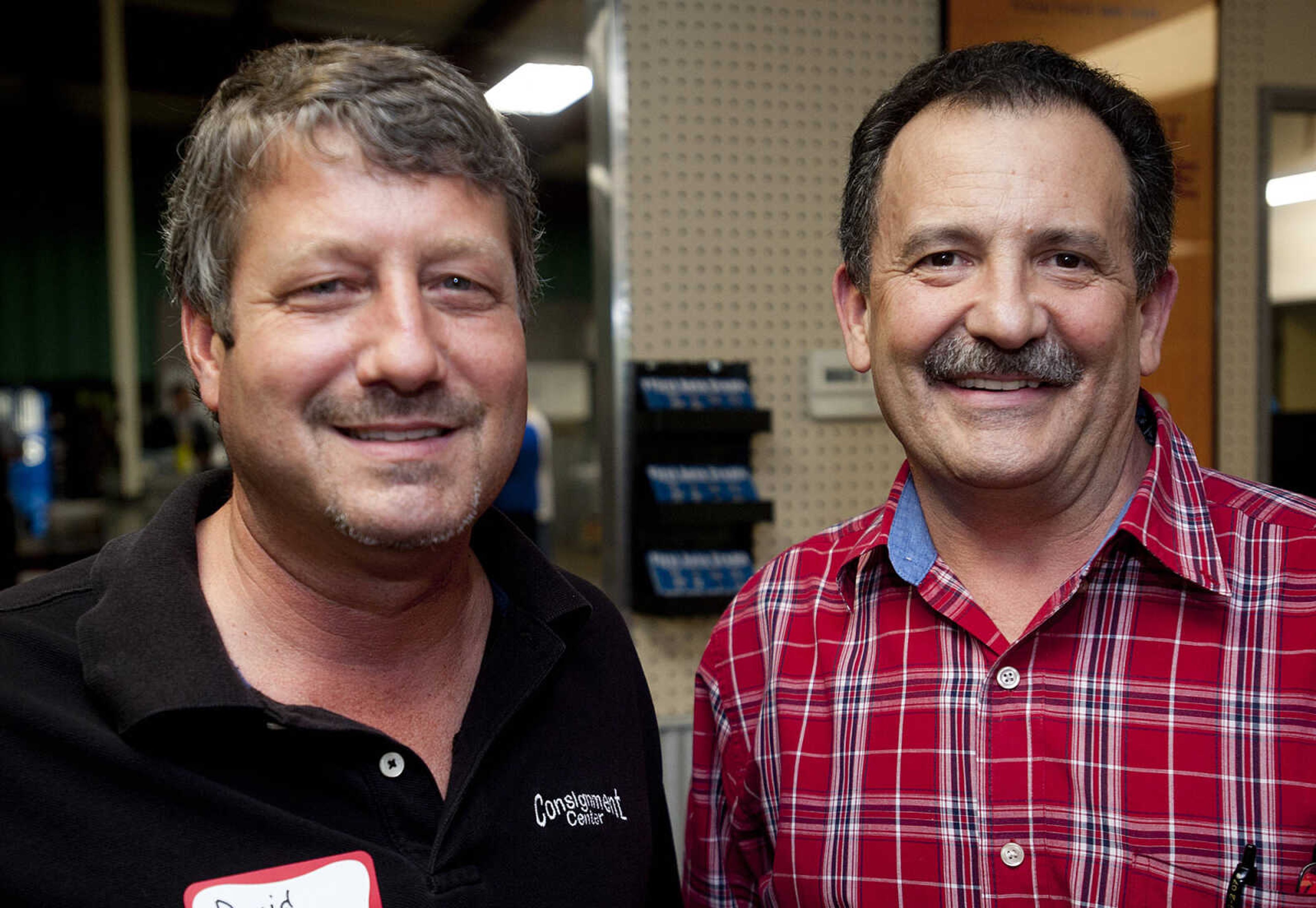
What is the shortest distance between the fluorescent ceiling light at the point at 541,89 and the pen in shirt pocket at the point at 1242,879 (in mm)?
6430

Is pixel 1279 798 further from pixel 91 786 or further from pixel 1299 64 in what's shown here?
pixel 1299 64

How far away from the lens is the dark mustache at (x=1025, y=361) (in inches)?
54.9

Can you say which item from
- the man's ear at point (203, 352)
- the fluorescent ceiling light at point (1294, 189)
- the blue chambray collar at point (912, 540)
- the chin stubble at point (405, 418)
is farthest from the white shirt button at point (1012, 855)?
the fluorescent ceiling light at point (1294, 189)

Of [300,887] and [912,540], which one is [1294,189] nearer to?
[912,540]

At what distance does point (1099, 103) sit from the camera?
4.80ft

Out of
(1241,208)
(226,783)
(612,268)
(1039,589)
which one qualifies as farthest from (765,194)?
(226,783)

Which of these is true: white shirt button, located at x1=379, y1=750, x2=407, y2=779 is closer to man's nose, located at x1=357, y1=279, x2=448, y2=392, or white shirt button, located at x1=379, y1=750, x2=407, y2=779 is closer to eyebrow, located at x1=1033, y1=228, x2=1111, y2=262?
man's nose, located at x1=357, y1=279, x2=448, y2=392

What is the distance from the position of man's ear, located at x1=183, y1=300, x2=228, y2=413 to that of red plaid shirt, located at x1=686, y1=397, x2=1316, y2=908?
2.99ft

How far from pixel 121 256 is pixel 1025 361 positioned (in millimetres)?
10121

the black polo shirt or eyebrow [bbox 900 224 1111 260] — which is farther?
eyebrow [bbox 900 224 1111 260]

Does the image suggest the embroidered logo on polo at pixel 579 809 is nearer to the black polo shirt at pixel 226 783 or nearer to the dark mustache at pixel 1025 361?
the black polo shirt at pixel 226 783

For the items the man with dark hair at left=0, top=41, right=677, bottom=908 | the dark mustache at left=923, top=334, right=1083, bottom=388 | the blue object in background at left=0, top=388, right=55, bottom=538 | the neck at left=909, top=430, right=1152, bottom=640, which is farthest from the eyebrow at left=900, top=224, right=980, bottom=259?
the blue object in background at left=0, top=388, right=55, bottom=538

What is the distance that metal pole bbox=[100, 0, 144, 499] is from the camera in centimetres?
871

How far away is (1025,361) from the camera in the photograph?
4.58 feet
